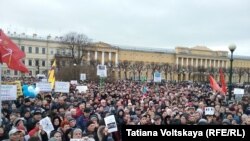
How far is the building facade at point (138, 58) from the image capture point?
109 metres

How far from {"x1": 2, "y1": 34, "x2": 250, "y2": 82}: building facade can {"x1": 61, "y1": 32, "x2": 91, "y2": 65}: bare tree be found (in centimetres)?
226

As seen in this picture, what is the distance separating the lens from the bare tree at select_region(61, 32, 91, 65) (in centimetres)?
8500

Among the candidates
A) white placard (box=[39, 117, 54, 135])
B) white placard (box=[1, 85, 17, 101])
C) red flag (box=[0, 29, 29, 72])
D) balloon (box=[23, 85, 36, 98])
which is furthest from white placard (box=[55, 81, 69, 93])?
white placard (box=[39, 117, 54, 135])

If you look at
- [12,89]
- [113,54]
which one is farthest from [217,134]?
[113,54]

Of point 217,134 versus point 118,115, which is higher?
point 217,134

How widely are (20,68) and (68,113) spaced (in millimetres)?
1985

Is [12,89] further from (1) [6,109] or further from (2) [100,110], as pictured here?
(2) [100,110]

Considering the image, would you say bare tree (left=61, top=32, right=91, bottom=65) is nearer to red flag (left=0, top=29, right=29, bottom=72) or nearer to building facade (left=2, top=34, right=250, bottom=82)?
building facade (left=2, top=34, right=250, bottom=82)

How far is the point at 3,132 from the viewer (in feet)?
28.0

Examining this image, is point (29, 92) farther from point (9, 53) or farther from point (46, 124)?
point (46, 124)

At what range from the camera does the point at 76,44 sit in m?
85.9

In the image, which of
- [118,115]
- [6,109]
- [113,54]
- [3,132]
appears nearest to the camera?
[3,132]

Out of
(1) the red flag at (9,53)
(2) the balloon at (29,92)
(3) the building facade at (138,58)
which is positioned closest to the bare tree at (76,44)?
(3) the building facade at (138,58)
